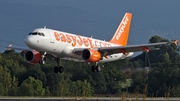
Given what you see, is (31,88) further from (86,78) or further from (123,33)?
(123,33)

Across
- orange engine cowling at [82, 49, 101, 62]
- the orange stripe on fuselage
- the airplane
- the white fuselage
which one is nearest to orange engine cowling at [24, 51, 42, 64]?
the airplane

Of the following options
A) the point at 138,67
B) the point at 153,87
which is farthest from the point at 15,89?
the point at 138,67

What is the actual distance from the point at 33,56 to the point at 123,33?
49.2 feet

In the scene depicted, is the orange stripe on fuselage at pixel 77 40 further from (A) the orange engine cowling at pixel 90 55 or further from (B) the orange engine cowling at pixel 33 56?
(B) the orange engine cowling at pixel 33 56

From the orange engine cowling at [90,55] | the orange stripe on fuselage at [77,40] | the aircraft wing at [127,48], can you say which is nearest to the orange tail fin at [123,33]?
the orange stripe on fuselage at [77,40]

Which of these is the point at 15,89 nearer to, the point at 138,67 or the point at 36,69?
the point at 36,69

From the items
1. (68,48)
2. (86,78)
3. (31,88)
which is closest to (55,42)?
(68,48)

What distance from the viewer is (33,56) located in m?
57.2

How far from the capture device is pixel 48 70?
89.0m

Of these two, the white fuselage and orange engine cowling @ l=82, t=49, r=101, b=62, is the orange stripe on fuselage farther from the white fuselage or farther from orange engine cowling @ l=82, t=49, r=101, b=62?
orange engine cowling @ l=82, t=49, r=101, b=62

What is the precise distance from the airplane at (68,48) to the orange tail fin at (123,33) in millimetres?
4838

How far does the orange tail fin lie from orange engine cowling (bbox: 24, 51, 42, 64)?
11257 millimetres

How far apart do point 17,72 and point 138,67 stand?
34.1m

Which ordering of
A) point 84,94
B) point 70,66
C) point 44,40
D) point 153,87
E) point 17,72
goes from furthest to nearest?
point 17,72 → point 153,87 → point 70,66 → point 44,40 → point 84,94
